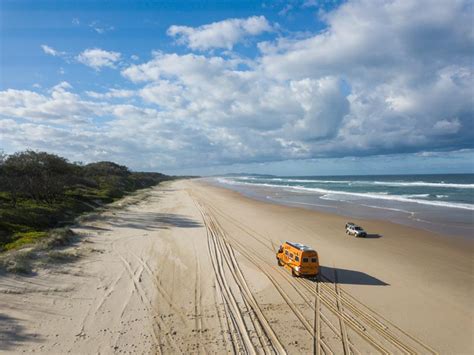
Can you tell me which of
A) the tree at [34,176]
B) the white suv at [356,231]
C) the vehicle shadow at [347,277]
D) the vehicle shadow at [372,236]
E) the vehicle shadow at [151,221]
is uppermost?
the tree at [34,176]

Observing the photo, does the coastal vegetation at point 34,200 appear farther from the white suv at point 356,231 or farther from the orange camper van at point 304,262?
the white suv at point 356,231

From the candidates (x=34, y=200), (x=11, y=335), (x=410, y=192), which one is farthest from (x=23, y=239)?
(x=410, y=192)

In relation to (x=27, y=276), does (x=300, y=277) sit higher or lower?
lower

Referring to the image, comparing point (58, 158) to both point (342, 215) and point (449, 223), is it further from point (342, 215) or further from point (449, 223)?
point (449, 223)

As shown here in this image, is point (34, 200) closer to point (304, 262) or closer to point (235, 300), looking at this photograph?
point (235, 300)

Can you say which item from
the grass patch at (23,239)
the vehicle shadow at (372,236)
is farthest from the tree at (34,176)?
the vehicle shadow at (372,236)

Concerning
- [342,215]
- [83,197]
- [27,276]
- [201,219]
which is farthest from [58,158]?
[342,215]
